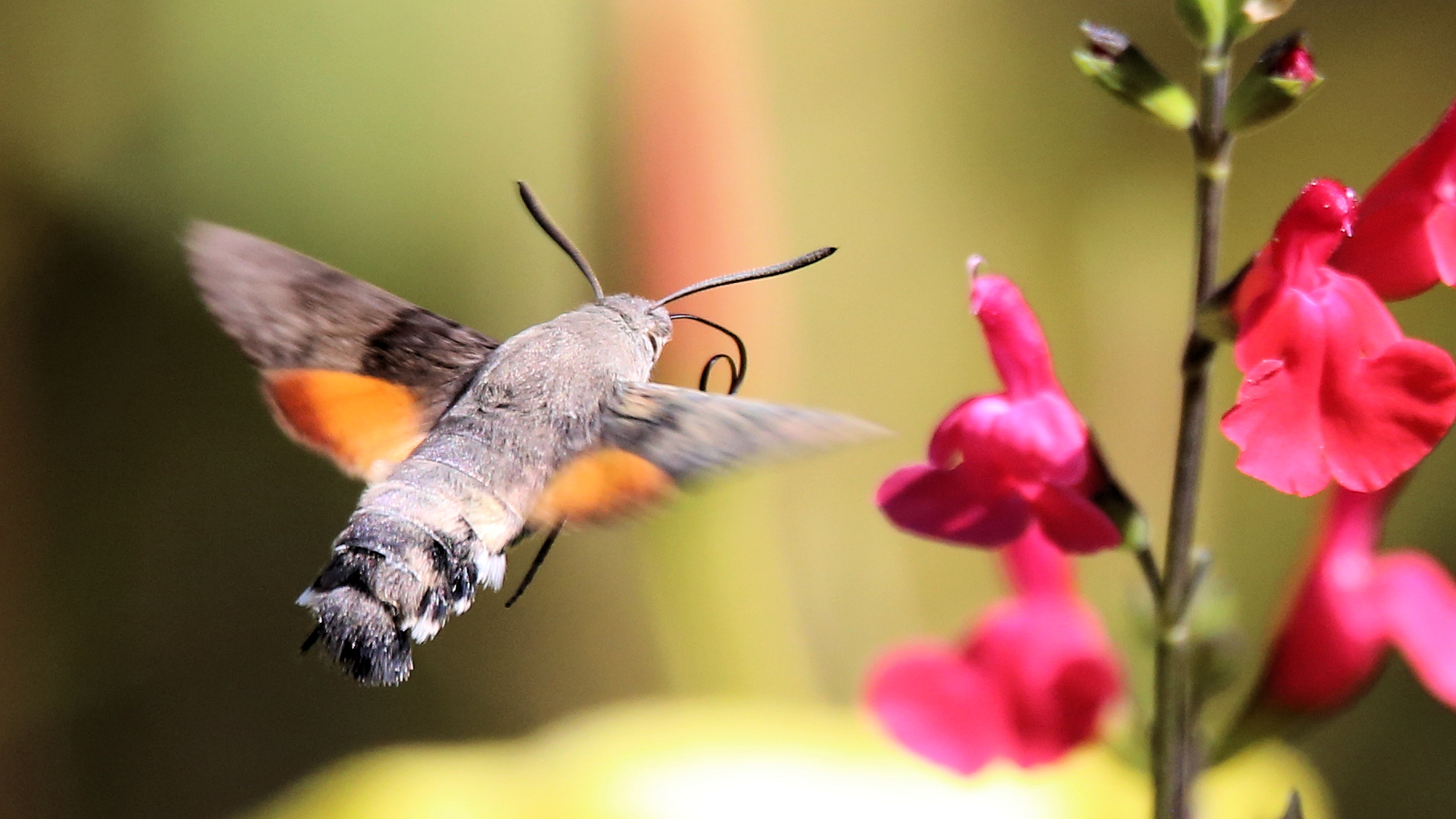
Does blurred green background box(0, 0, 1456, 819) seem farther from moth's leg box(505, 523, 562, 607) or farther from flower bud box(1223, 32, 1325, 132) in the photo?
flower bud box(1223, 32, 1325, 132)

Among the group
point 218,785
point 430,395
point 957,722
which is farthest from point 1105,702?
point 218,785

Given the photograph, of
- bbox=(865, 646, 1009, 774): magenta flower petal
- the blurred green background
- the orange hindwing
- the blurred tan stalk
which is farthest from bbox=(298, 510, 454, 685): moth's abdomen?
the blurred green background

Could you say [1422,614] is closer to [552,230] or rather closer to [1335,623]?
[1335,623]

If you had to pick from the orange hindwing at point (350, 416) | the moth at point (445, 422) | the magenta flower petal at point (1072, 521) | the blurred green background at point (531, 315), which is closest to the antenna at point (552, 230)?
the moth at point (445, 422)

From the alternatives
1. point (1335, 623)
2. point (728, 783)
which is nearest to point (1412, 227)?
point (1335, 623)

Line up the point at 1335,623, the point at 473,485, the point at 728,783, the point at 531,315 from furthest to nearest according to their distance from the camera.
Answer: the point at 531,315, the point at 728,783, the point at 1335,623, the point at 473,485

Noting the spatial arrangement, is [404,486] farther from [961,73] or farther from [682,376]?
[961,73]

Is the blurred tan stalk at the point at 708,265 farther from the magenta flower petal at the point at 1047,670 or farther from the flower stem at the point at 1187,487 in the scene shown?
the flower stem at the point at 1187,487

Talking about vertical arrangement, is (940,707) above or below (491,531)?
below
